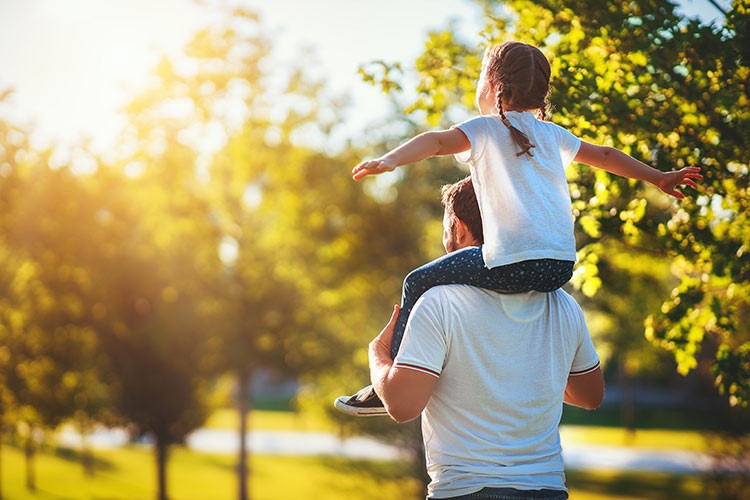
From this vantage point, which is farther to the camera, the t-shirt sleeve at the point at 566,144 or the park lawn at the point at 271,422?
the park lawn at the point at 271,422

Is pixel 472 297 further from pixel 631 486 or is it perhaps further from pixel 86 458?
pixel 86 458

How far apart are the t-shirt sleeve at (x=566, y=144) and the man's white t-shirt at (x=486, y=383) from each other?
0.42 m

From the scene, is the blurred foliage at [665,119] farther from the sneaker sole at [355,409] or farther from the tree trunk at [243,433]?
the tree trunk at [243,433]

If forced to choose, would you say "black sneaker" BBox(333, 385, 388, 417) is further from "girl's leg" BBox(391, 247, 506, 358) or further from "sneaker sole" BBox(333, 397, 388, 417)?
"girl's leg" BBox(391, 247, 506, 358)

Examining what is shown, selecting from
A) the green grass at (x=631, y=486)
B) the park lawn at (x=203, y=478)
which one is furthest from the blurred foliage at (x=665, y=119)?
the green grass at (x=631, y=486)

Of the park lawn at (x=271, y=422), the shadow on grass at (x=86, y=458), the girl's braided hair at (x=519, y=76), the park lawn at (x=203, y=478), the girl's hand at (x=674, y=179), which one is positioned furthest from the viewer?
the park lawn at (x=271, y=422)

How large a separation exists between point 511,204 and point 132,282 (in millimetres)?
15535

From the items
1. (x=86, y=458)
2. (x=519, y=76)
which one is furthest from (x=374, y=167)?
(x=86, y=458)

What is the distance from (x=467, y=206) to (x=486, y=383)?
51 cm

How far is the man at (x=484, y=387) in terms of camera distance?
2.09 meters

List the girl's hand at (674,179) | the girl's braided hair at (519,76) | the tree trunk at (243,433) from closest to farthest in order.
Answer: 1. the girl's braided hair at (519,76)
2. the girl's hand at (674,179)
3. the tree trunk at (243,433)

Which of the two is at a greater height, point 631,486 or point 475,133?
point 475,133

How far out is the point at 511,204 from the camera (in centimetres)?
213

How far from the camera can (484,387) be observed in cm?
214
